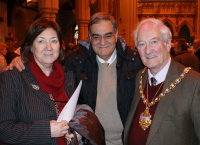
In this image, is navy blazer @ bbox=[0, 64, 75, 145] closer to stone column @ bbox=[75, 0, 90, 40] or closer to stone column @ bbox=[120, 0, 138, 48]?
stone column @ bbox=[75, 0, 90, 40]

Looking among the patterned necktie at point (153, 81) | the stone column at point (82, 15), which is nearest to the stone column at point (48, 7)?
the stone column at point (82, 15)

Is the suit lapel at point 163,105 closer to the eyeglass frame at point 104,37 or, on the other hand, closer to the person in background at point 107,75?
the person in background at point 107,75

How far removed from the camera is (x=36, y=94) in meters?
1.77

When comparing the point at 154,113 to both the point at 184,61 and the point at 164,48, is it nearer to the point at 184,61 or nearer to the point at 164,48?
the point at 164,48

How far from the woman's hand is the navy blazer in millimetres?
28

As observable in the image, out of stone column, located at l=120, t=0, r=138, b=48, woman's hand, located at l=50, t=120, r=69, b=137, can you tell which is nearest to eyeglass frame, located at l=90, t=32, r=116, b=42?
woman's hand, located at l=50, t=120, r=69, b=137

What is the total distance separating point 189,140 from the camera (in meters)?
1.68

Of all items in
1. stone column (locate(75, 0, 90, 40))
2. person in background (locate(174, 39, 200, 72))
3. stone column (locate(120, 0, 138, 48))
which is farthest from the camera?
stone column (locate(120, 0, 138, 48))

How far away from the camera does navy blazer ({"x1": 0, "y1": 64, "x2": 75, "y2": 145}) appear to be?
5.19 ft

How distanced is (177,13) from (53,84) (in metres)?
20.2

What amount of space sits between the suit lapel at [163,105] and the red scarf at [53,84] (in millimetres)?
663

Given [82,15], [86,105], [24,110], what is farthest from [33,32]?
[82,15]

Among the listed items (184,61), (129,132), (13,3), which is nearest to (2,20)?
(13,3)

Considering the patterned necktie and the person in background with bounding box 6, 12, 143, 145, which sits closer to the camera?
the patterned necktie
